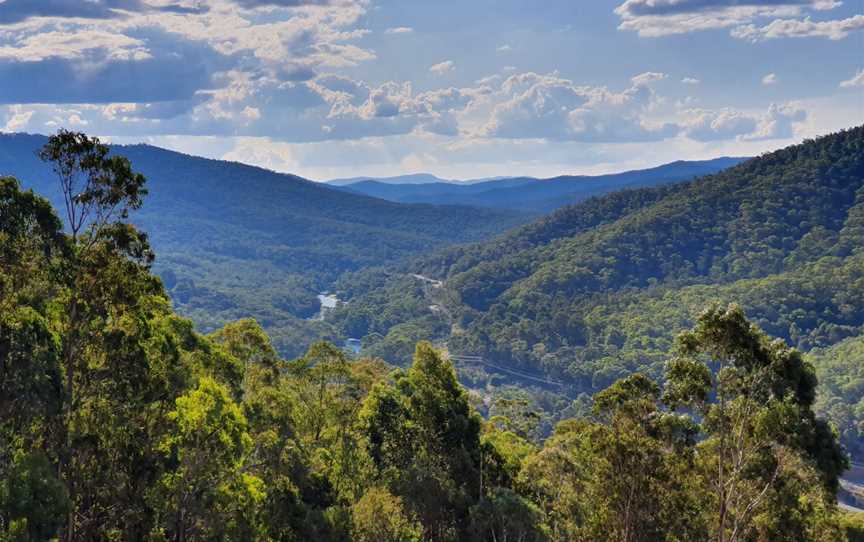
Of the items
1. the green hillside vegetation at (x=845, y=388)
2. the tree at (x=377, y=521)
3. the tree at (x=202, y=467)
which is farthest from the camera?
the green hillside vegetation at (x=845, y=388)

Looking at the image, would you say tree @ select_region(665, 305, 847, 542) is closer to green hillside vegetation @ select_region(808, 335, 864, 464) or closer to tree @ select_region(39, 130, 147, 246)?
tree @ select_region(39, 130, 147, 246)

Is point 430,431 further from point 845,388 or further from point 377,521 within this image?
point 845,388

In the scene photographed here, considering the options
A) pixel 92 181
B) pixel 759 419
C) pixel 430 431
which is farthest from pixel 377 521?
pixel 92 181

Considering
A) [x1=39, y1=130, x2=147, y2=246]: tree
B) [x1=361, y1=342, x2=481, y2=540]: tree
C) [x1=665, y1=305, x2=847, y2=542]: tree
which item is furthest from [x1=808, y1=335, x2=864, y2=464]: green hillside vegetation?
[x1=39, y1=130, x2=147, y2=246]: tree

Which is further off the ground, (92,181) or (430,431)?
(92,181)

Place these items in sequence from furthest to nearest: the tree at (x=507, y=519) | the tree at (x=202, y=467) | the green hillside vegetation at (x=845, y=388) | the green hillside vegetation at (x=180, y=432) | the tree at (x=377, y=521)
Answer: the green hillside vegetation at (x=845, y=388) < the tree at (x=507, y=519) < the tree at (x=377, y=521) < the tree at (x=202, y=467) < the green hillside vegetation at (x=180, y=432)

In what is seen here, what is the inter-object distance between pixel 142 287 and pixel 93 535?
6642 mm

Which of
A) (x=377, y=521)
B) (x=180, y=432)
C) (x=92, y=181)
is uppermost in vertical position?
(x=92, y=181)

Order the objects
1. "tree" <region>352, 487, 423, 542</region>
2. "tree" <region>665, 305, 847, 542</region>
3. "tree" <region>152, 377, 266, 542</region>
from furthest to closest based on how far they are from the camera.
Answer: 1. "tree" <region>352, 487, 423, 542</region>
2. "tree" <region>665, 305, 847, 542</region>
3. "tree" <region>152, 377, 266, 542</region>

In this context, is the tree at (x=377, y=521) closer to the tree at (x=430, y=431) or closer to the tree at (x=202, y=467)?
the tree at (x=430, y=431)

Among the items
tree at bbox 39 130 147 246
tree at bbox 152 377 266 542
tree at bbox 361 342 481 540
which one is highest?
tree at bbox 39 130 147 246

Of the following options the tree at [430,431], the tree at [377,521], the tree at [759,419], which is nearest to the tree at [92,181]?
the tree at [377,521]

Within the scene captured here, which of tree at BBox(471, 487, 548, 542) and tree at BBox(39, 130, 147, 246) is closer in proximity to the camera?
tree at BBox(39, 130, 147, 246)

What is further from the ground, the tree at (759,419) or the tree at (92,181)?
the tree at (92,181)
